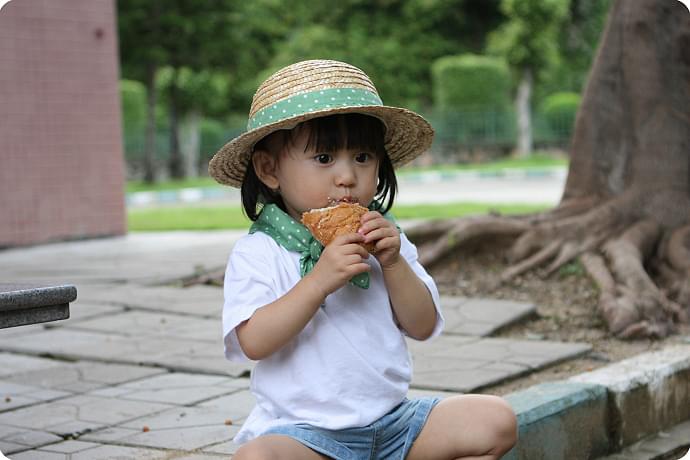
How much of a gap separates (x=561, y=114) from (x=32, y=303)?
26999mm

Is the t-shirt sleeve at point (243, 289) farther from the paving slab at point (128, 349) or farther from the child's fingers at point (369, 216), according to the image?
the paving slab at point (128, 349)

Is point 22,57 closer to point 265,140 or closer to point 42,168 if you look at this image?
point 42,168

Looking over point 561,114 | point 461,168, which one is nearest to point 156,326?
point 461,168

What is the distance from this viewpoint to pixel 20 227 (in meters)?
10.7

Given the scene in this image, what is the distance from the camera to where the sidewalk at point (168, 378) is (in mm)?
3648

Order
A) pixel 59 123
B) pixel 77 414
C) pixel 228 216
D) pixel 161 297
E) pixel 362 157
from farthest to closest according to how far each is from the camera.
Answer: pixel 228 216 < pixel 59 123 < pixel 161 297 < pixel 77 414 < pixel 362 157

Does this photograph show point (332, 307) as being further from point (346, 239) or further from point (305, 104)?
point (305, 104)

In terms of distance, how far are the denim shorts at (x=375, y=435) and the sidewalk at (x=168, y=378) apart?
770 millimetres

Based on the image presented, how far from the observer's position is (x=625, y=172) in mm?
6699

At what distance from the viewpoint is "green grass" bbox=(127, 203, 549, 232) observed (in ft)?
39.2

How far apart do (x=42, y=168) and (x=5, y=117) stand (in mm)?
667

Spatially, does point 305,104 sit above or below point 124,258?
above

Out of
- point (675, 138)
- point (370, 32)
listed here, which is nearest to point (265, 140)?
point (675, 138)

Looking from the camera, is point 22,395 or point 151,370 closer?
point 22,395
